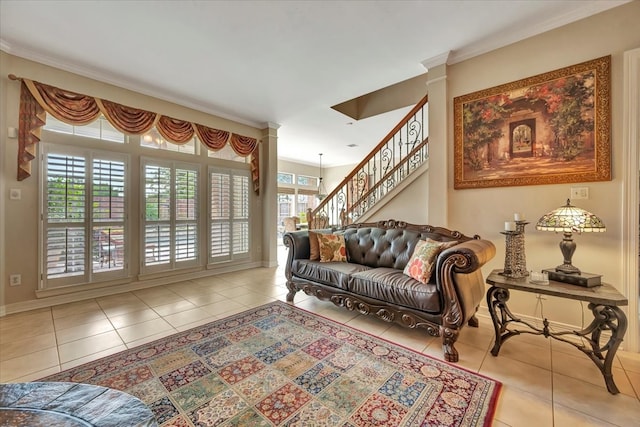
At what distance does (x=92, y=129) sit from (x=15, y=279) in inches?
75.0

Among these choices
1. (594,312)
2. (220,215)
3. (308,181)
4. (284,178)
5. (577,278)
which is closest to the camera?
(594,312)

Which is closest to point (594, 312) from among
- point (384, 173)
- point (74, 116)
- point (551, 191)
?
point (551, 191)

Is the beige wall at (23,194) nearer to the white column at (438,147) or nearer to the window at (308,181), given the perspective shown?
the white column at (438,147)

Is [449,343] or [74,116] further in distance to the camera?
[74,116]

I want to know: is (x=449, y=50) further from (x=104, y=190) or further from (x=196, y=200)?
(x=104, y=190)

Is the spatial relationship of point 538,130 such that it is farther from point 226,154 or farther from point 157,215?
point 157,215

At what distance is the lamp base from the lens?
1841mm

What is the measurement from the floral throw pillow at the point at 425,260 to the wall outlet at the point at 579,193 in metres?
1.06

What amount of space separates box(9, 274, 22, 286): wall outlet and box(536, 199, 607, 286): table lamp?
5110 millimetres

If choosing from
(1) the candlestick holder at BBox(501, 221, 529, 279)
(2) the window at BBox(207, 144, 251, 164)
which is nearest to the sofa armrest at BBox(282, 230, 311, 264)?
(1) the candlestick holder at BBox(501, 221, 529, 279)

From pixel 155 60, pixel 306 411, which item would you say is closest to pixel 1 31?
pixel 155 60

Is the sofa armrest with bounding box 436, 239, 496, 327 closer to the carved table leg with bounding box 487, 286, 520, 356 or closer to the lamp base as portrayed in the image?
the carved table leg with bounding box 487, 286, 520, 356

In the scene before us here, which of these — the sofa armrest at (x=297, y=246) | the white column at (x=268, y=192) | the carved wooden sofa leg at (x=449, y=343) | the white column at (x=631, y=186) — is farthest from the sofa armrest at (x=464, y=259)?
the white column at (x=268, y=192)

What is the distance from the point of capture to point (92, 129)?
3373 millimetres
